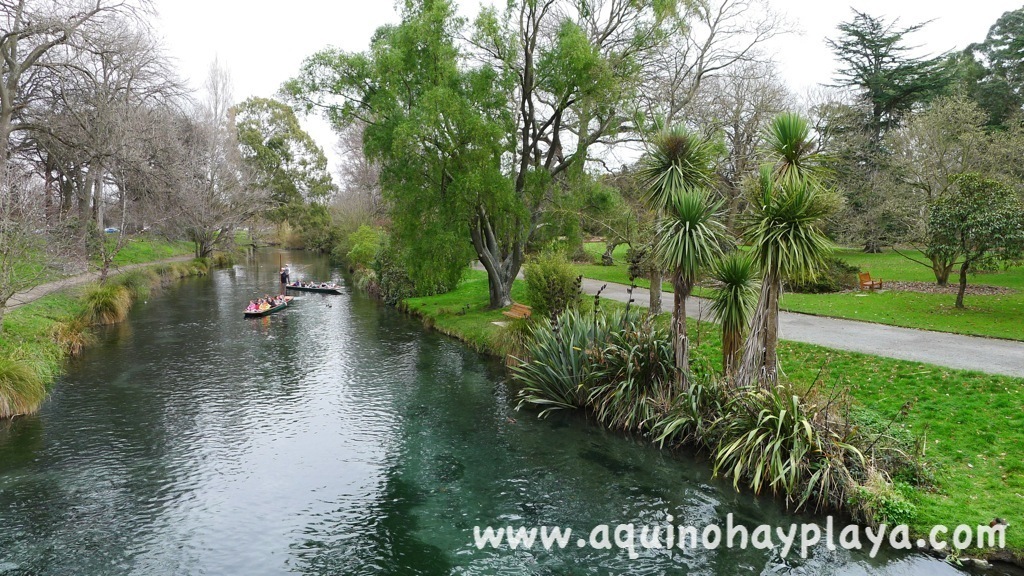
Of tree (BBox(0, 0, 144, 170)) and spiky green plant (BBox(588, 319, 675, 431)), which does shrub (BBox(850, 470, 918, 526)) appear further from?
tree (BBox(0, 0, 144, 170))

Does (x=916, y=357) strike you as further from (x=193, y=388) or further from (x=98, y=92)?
(x=98, y=92)

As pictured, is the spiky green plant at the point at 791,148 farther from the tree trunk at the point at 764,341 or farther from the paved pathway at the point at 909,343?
the paved pathway at the point at 909,343

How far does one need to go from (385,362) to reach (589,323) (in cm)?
797

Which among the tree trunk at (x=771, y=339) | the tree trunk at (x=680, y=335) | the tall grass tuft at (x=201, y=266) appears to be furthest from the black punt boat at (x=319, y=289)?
the tree trunk at (x=771, y=339)

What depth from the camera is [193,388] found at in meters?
15.8

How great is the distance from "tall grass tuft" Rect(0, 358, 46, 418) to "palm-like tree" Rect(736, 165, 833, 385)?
15.4 m

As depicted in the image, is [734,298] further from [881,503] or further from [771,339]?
[881,503]

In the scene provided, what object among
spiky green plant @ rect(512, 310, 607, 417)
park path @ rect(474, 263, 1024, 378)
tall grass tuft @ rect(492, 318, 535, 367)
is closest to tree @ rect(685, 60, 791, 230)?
park path @ rect(474, 263, 1024, 378)

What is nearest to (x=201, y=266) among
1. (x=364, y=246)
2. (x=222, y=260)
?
(x=222, y=260)

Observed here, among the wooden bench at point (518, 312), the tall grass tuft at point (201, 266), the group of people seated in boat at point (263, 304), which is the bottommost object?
the group of people seated in boat at point (263, 304)

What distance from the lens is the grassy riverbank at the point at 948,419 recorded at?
805 centimetres

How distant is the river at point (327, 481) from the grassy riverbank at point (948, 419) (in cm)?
118

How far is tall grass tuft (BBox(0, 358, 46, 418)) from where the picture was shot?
508 inches

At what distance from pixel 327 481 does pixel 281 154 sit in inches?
2590
